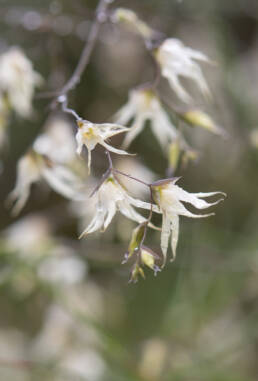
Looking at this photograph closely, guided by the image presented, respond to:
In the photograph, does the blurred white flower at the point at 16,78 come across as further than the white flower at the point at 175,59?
Yes

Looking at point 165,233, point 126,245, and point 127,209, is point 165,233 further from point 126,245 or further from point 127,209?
point 126,245

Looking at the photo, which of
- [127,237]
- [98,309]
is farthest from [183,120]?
[98,309]

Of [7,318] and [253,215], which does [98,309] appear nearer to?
[7,318]

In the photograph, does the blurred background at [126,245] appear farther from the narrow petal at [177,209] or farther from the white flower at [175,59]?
the narrow petal at [177,209]

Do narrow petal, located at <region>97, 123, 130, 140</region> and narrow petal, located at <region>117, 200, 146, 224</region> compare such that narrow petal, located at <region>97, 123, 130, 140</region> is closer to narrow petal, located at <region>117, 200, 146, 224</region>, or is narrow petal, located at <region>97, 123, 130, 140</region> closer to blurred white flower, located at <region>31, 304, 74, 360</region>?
narrow petal, located at <region>117, 200, 146, 224</region>

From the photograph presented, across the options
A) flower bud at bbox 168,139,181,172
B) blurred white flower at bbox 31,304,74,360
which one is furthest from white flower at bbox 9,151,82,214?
blurred white flower at bbox 31,304,74,360

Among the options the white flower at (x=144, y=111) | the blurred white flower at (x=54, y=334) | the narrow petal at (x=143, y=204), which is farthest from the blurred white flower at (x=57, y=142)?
the blurred white flower at (x=54, y=334)

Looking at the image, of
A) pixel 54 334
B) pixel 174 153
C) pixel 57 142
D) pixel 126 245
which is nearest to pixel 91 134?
pixel 174 153
